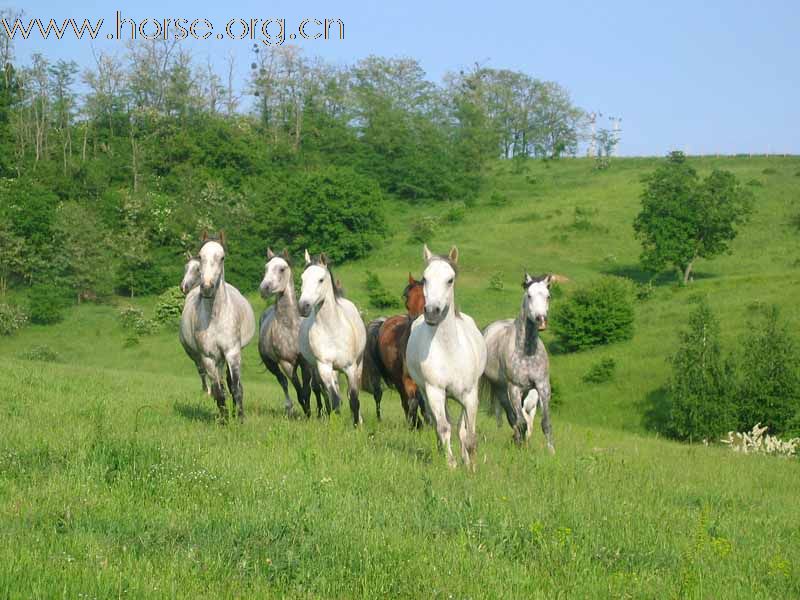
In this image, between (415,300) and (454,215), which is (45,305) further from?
(415,300)

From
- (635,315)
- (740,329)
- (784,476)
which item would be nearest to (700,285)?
(635,315)

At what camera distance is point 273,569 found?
561cm

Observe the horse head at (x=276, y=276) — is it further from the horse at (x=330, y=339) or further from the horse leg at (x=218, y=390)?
the horse leg at (x=218, y=390)

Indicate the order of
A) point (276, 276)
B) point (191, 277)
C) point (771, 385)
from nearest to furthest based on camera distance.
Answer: point (276, 276) < point (191, 277) < point (771, 385)

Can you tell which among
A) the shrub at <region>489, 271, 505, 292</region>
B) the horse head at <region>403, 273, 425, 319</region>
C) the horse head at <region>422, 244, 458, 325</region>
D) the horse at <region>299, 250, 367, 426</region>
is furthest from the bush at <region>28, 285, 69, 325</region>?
the horse head at <region>422, 244, 458, 325</region>

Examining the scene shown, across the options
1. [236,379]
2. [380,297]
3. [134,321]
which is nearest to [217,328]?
[236,379]

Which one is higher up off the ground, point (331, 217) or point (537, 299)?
point (537, 299)

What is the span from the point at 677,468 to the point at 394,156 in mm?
87583

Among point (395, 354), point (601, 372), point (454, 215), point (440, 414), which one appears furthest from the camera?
point (454, 215)

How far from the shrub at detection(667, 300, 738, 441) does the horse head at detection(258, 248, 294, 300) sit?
941 inches

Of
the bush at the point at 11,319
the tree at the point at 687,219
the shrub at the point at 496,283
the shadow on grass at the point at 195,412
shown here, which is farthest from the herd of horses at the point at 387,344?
the tree at the point at 687,219

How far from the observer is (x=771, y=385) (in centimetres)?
3453

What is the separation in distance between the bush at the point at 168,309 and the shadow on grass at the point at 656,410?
2991 centimetres

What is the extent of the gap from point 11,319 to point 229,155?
33.7 m
